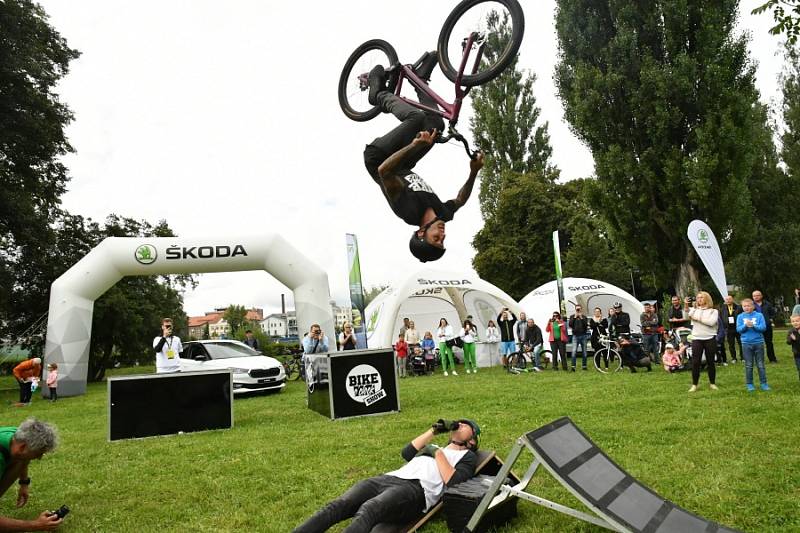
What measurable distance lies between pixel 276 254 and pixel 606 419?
1054cm

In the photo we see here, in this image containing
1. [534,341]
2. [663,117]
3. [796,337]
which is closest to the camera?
[796,337]

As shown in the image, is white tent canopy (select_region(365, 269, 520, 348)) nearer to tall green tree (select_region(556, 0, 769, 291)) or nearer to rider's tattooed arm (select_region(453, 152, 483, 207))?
tall green tree (select_region(556, 0, 769, 291))

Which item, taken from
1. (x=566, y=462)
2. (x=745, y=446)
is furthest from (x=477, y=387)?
(x=566, y=462)

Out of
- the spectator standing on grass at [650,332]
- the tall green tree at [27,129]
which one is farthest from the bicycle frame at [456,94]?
the tall green tree at [27,129]

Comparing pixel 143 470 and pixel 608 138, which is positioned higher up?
pixel 608 138

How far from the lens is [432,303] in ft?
75.9

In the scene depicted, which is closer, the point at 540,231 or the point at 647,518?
the point at 647,518

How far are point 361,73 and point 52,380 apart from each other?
13.6 meters

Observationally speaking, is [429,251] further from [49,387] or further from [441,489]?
[49,387]

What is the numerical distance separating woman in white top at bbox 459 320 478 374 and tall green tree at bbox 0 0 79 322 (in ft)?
48.8

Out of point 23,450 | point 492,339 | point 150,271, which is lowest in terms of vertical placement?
point 23,450

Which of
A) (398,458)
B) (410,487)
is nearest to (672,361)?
(398,458)

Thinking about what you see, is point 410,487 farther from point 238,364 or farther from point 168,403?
point 238,364

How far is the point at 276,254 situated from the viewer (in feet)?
49.8
